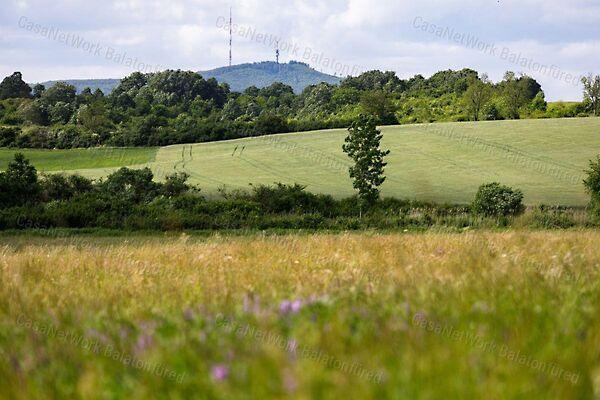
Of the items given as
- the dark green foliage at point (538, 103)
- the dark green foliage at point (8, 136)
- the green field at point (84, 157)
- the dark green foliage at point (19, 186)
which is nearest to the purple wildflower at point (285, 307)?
the dark green foliage at point (19, 186)

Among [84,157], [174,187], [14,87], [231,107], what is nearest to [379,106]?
[231,107]

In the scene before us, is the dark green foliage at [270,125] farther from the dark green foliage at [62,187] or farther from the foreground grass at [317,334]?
the foreground grass at [317,334]

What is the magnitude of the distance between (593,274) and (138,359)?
367 centimetres

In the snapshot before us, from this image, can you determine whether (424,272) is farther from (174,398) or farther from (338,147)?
(338,147)

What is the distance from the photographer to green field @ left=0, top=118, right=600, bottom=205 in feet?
174

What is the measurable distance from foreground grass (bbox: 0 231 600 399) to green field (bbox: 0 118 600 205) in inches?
1658

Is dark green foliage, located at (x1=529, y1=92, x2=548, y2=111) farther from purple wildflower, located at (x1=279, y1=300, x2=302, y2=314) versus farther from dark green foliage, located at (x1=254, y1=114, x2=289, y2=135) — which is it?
purple wildflower, located at (x1=279, y1=300, x2=302, y2=314)

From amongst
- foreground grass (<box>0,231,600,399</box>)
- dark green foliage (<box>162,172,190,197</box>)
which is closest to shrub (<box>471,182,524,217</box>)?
dark green foliage (<box>162,172,190,197</box>)

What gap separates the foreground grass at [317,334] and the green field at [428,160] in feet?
138

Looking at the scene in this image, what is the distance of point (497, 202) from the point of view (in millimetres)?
38375

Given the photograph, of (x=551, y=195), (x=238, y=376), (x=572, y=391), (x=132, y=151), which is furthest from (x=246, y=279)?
(x=132, y=151)

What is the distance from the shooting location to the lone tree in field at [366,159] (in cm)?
4281

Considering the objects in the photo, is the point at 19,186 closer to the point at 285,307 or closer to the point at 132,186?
the point at 132,186

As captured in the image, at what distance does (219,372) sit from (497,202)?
123 ft
